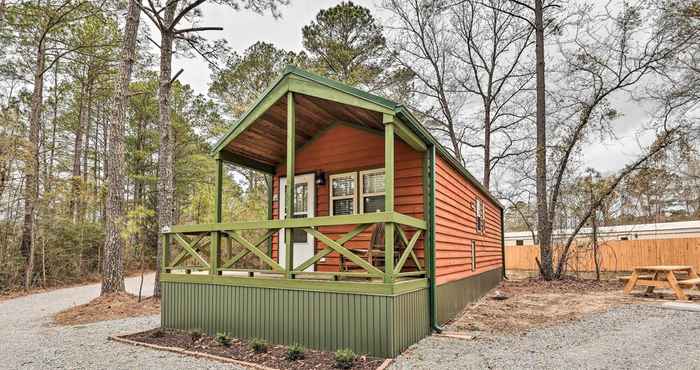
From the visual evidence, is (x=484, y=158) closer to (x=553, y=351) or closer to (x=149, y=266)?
(x=553, y=351)

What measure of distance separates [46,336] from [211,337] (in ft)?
8.65

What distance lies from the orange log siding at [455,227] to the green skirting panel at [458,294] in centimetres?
13

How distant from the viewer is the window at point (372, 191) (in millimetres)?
6496

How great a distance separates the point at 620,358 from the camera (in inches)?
165

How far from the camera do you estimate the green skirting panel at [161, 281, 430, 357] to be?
4.23 meters

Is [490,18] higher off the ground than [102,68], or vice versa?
[490,18]

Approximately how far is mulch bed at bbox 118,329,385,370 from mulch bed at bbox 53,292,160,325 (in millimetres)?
2057

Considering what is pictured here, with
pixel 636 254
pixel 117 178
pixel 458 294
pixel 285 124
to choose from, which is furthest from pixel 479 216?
pixel 636 254

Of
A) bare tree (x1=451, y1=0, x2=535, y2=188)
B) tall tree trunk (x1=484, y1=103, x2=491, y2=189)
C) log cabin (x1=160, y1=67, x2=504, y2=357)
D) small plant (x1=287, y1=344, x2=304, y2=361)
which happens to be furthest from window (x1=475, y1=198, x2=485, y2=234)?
tall tree trunk (x1=484, y1=103, x2=491, y2=189)

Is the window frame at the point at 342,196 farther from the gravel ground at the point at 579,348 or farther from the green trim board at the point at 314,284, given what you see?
the gravel ground at the point at 579,348

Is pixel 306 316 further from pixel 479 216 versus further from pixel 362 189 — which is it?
pixel 479 216

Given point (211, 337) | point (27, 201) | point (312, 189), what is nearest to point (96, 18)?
point (27, 201)

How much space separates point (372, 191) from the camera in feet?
21.6

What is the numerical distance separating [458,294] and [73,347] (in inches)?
235
